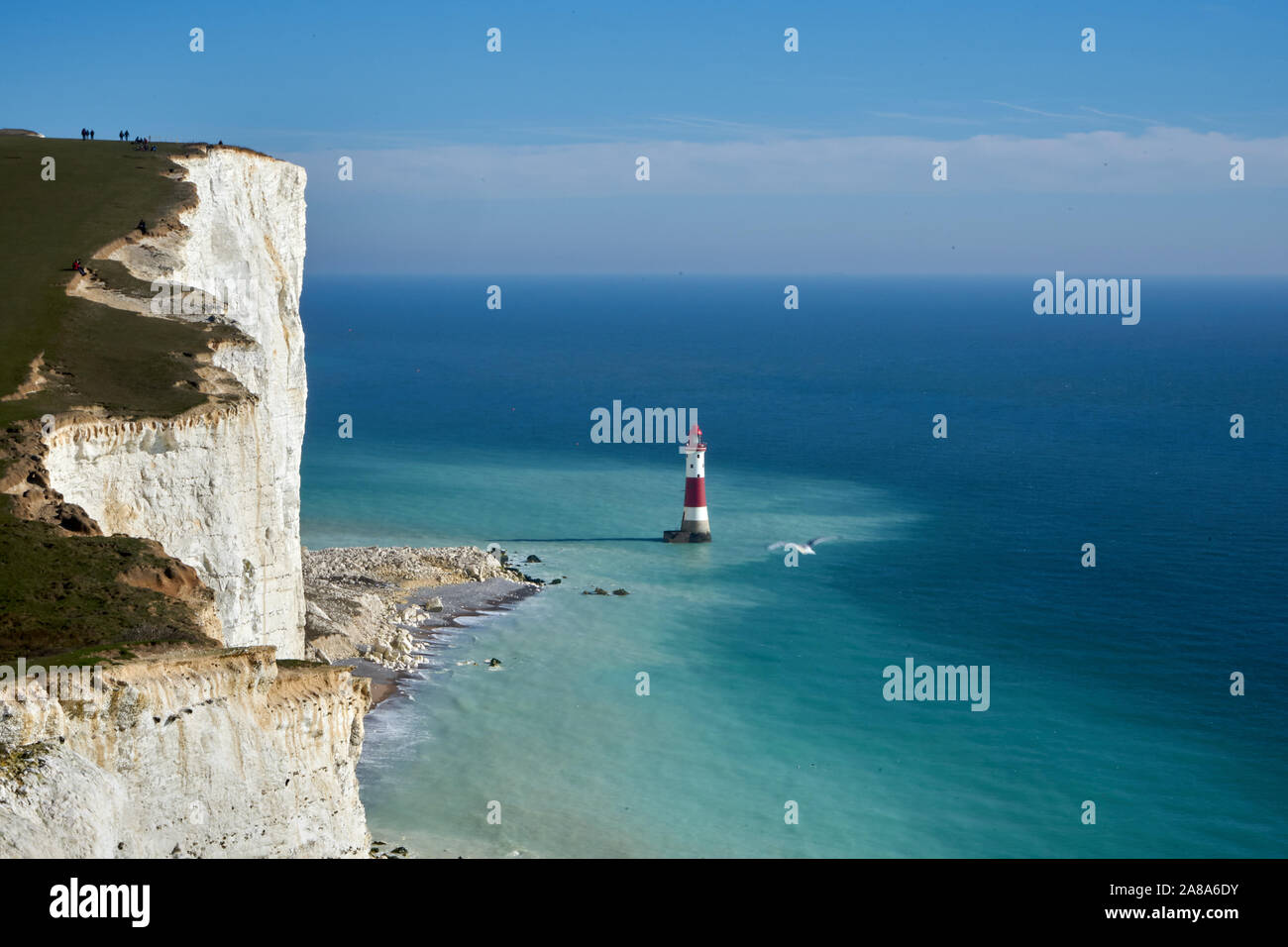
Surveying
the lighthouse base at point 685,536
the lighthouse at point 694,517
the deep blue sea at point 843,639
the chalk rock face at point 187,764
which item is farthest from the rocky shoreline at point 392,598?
the chalk rock face at point 187,764

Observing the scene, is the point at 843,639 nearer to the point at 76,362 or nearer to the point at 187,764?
the point at 76,362

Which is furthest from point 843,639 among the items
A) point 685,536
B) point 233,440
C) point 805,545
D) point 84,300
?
point 233,440

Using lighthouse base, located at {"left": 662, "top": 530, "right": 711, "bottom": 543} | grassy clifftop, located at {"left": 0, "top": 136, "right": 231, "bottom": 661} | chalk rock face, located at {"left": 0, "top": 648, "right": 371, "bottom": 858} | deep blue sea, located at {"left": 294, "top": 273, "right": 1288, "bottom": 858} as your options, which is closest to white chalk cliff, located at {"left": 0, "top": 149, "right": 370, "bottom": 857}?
chalk rock face, located at {"left": 0, "top": 648, "right": 371, "bottom": 858}

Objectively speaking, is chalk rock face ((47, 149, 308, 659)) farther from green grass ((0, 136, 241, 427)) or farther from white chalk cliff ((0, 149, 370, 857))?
green grass ((0, 136, 241, 427))

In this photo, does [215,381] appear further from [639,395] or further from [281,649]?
[639,395]

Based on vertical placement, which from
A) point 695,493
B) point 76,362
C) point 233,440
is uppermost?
point 76,362

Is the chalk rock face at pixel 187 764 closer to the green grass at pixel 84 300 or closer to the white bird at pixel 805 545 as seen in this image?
the green grass at pixel 84 300
